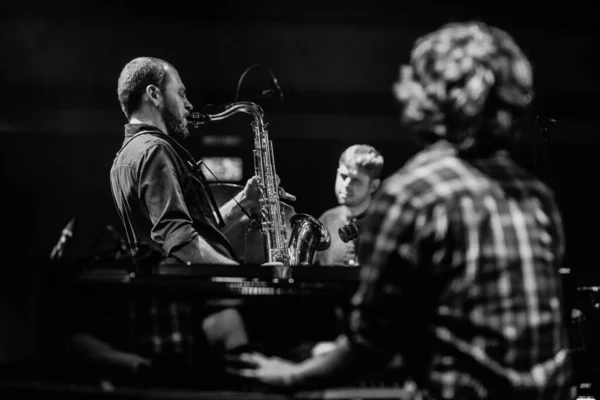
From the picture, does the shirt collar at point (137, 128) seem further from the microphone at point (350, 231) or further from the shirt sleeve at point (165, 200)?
the microphone at point (350, 231)

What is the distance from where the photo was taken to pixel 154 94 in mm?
3977

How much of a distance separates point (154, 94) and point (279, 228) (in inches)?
38.4

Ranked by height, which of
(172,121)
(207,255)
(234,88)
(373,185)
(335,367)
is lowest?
(335,367)

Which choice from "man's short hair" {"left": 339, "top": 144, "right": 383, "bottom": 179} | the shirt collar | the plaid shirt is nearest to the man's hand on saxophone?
the shirt collar

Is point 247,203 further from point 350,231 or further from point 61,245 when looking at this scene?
point 61,245

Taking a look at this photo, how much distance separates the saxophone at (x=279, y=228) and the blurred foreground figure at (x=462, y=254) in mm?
2223

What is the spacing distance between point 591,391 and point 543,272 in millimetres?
1863

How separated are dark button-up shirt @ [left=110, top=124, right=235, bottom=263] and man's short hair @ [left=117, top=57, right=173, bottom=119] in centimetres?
16

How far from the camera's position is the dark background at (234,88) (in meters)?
6.40

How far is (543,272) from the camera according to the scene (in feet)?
6.25

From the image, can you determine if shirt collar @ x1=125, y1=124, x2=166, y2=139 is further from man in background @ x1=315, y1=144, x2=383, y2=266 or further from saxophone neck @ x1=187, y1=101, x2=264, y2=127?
man in background @ x1=315, y1=144, x2=383, y2=266

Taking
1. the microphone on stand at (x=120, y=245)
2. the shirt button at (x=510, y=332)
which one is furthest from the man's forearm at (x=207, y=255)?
the shirt button at (x=510, y=332)

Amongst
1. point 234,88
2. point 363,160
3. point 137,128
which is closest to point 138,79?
point 137,128

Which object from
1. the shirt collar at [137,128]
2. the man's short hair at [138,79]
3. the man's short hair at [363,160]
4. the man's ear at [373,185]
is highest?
the man's short hair at [138,79]
